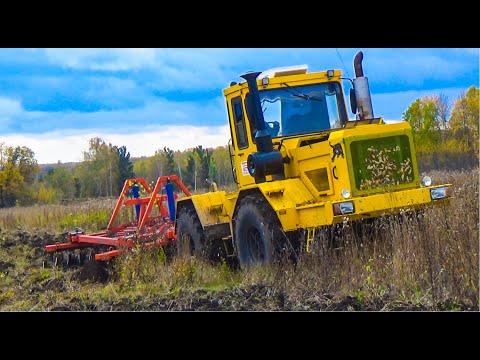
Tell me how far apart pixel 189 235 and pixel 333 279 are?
285 cm

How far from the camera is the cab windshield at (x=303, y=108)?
32.6ft

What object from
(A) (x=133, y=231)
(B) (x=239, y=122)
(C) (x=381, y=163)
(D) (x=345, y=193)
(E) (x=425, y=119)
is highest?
(B) (x=239, y=122)

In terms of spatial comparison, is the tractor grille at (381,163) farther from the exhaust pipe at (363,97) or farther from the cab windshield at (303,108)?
the cab windshield at (303,108)

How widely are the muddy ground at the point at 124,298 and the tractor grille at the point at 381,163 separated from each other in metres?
1.29

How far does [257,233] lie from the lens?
9.48 m

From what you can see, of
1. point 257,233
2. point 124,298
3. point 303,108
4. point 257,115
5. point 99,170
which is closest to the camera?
point 124,298

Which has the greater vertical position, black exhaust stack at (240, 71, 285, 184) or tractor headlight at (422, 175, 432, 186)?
black exhaust stack at (240, 71, 285, 184)

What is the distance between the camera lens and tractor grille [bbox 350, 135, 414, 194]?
8.89 m

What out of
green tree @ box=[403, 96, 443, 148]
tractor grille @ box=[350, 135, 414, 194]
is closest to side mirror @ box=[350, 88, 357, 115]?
green tree @ box=[403, 96, 443, 148]

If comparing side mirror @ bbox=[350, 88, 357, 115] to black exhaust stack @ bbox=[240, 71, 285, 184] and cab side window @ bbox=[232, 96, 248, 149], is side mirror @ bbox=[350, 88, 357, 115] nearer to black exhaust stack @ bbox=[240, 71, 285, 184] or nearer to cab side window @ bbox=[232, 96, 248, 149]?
black exhaust stack @ bbox=[240, 71, 285, 184]

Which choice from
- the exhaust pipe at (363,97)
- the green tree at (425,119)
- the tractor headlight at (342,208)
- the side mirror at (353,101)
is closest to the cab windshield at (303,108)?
the side mirror at (353,101)

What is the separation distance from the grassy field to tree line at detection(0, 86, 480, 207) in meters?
0.33

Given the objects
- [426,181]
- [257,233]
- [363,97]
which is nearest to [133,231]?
[257,233]

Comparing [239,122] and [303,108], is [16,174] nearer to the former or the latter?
[239,122]
